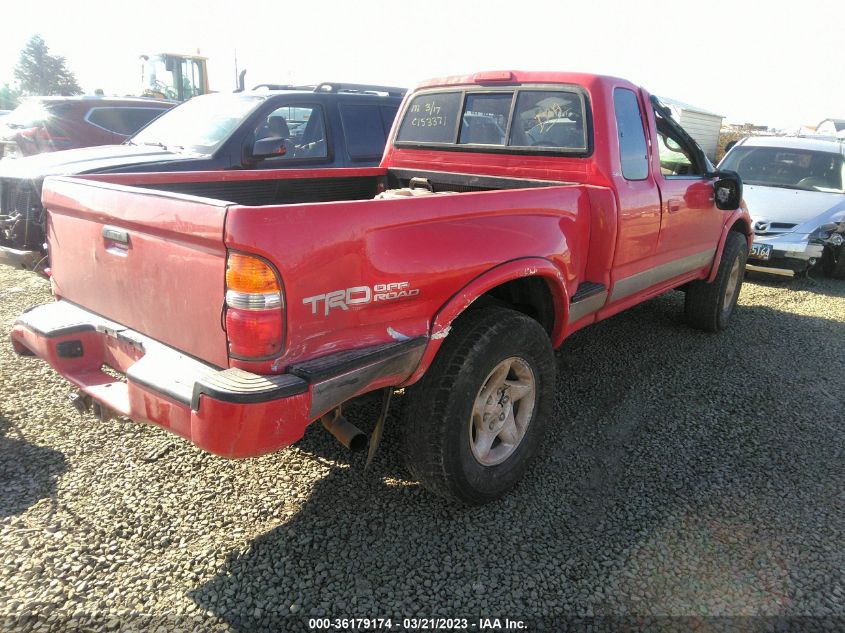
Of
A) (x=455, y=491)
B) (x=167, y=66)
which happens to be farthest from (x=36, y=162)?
(x=167, y=66)

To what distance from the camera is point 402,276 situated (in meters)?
2.23

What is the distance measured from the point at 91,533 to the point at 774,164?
29.8 ft

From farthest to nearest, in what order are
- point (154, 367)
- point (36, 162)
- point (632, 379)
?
point (36, 162) → point (632, 379) → point (154, 367)

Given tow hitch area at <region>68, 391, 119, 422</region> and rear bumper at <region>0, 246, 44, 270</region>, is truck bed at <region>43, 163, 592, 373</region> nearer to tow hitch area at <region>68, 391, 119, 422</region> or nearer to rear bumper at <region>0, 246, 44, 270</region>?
tow hitch area at <region>68, 391, 119, 422</region>

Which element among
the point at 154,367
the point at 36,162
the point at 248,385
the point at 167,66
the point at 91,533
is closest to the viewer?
the point at 248,385

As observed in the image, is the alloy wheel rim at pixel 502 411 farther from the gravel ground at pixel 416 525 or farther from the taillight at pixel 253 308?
the taillight at pixel 253 308

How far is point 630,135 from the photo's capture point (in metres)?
3.71

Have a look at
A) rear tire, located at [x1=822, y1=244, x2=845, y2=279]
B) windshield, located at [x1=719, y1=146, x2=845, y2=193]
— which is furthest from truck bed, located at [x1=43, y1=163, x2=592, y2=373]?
windshield, located at [x1=719, y1=146, x2=845, y2=193]

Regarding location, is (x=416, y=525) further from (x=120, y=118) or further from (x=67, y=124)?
(x=120, y=118)

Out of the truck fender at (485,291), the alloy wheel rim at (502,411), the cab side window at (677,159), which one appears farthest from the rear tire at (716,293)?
the alloy wheel rim at (502,411)

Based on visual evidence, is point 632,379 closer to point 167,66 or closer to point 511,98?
point 511,98

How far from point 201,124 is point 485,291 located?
4.54m

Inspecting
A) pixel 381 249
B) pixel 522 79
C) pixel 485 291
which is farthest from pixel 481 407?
pixel 522 79

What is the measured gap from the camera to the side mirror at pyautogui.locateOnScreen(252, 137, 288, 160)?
214 inches
